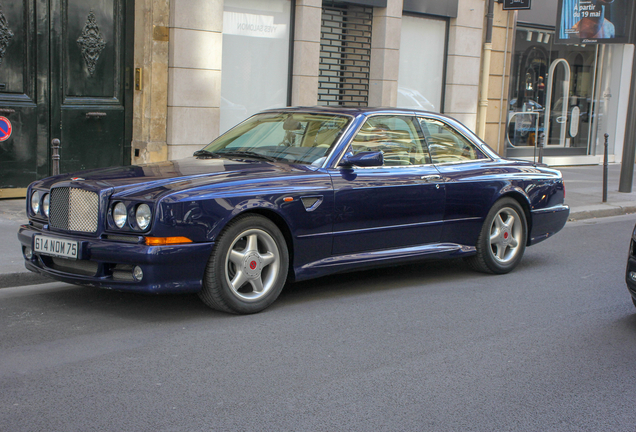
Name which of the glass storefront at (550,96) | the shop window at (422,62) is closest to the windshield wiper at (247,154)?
the shop window at (422,62)

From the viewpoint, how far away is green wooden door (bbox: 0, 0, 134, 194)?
9.80 meters

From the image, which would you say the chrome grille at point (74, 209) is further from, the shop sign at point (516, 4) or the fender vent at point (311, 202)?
the shop sign at point (516, 4)

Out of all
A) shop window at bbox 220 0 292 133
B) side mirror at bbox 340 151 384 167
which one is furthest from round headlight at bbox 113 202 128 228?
shop window at bbox 220 0 292 133

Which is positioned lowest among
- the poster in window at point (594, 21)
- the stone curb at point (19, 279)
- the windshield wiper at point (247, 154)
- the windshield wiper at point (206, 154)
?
the stone curb at point (19, 279)

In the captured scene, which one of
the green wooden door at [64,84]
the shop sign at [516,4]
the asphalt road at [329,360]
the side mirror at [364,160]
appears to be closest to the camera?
the asphalt road at [329,360]

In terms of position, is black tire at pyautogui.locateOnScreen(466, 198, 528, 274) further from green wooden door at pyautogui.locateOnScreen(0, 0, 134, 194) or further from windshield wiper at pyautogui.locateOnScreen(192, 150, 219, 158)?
green wooden door at pyautogui.locateOnScreen(0, 0, 134, 194)

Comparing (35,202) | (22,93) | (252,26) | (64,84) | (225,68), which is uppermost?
(252,26)

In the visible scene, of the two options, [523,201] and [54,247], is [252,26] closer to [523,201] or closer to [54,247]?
[523,201]

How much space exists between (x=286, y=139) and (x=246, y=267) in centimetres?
146

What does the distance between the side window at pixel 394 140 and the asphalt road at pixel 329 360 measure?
1.13 metres

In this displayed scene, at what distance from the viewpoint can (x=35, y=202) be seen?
559 cm

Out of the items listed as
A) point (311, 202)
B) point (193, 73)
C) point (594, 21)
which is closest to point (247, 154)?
point (311, 202)

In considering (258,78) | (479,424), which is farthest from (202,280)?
(258,78)

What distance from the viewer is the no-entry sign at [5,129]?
968cm
